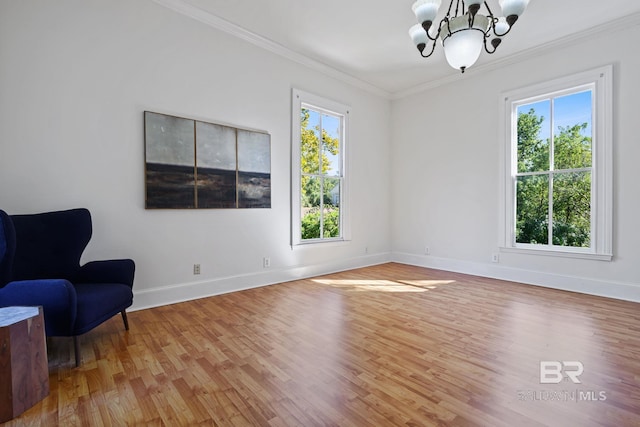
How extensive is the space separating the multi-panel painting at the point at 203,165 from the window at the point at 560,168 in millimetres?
3616

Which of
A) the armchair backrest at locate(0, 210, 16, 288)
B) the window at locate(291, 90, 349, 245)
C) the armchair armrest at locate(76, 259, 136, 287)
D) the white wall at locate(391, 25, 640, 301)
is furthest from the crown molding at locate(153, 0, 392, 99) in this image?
the armchair armrest at locate(76, 259, 136, 287)

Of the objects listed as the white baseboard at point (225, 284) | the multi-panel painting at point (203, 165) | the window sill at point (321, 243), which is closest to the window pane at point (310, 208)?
the window sill at point (321, 243)

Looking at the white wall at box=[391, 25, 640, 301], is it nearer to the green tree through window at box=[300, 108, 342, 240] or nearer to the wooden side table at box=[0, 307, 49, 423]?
the green tree through window at box=[300, 108, 342, 240]

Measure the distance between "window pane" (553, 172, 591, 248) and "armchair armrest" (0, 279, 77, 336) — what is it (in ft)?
17.5

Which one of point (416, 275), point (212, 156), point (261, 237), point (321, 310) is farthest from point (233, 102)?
point (416, 275)

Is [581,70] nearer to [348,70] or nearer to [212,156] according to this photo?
[348,70]

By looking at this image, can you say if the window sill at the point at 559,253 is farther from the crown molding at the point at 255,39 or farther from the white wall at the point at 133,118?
the crown molding at the point at 255,39

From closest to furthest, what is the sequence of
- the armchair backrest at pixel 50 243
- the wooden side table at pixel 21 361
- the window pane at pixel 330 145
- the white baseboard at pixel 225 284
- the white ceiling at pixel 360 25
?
the wooden side table at pixel 21 361, the armchair backrest at pixel 50 243, the white baseboard at pixel 225 284, the white ceiling at pixel 360 25, the window pane at pixel 330 145

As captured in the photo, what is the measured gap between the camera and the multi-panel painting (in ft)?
10.5

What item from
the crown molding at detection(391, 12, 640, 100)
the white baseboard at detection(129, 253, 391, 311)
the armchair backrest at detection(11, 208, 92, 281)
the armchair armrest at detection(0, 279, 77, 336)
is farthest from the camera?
the crown molding at detection(391, 12, 640, 100)

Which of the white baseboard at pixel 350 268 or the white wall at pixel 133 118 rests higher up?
the white wall at pixel 133 118

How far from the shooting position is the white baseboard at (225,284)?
3201mm

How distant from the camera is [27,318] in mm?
1646

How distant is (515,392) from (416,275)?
3.07m
